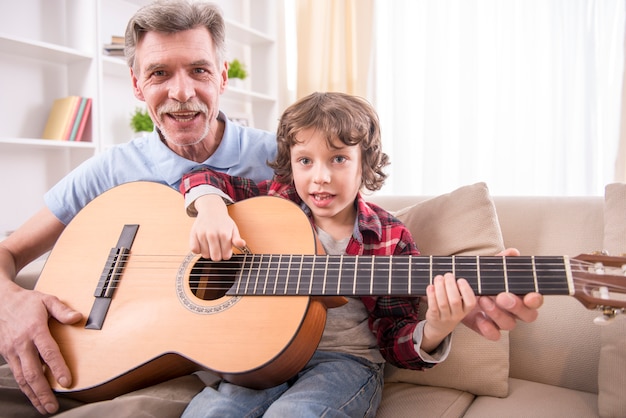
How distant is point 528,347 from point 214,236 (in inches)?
36.0

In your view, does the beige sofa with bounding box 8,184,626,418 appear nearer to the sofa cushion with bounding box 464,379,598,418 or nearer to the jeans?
the sofa cushion with bounding box 464,379,598,418

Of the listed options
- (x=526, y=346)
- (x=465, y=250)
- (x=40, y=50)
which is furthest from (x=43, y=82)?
Answer: (x=526, y=346)

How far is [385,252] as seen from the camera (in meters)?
1.28

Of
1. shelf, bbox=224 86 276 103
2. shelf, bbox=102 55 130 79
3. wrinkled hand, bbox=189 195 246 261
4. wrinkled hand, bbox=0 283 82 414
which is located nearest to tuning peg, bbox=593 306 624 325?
wrinkled hand, bbox=189 195 246 261

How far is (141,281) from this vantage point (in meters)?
1.17

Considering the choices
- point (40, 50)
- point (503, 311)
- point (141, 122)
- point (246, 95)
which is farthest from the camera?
point (246, 95)

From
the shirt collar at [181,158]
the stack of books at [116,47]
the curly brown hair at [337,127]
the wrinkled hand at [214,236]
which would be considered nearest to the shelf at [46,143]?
the stack of books at [116,47]

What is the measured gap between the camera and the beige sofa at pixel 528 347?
1224 mm

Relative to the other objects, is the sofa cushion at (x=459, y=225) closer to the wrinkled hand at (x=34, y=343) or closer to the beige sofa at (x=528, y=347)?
the beige sofa at (x=528, y=347)

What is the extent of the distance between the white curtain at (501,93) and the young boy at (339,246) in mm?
1823

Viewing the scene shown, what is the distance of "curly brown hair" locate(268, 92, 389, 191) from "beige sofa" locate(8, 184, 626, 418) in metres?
0.22

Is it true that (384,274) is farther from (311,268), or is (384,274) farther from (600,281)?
(600,281)

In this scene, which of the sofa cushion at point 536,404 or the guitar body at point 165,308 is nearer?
the guitar body at point 165,308

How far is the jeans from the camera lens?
3.37ft
